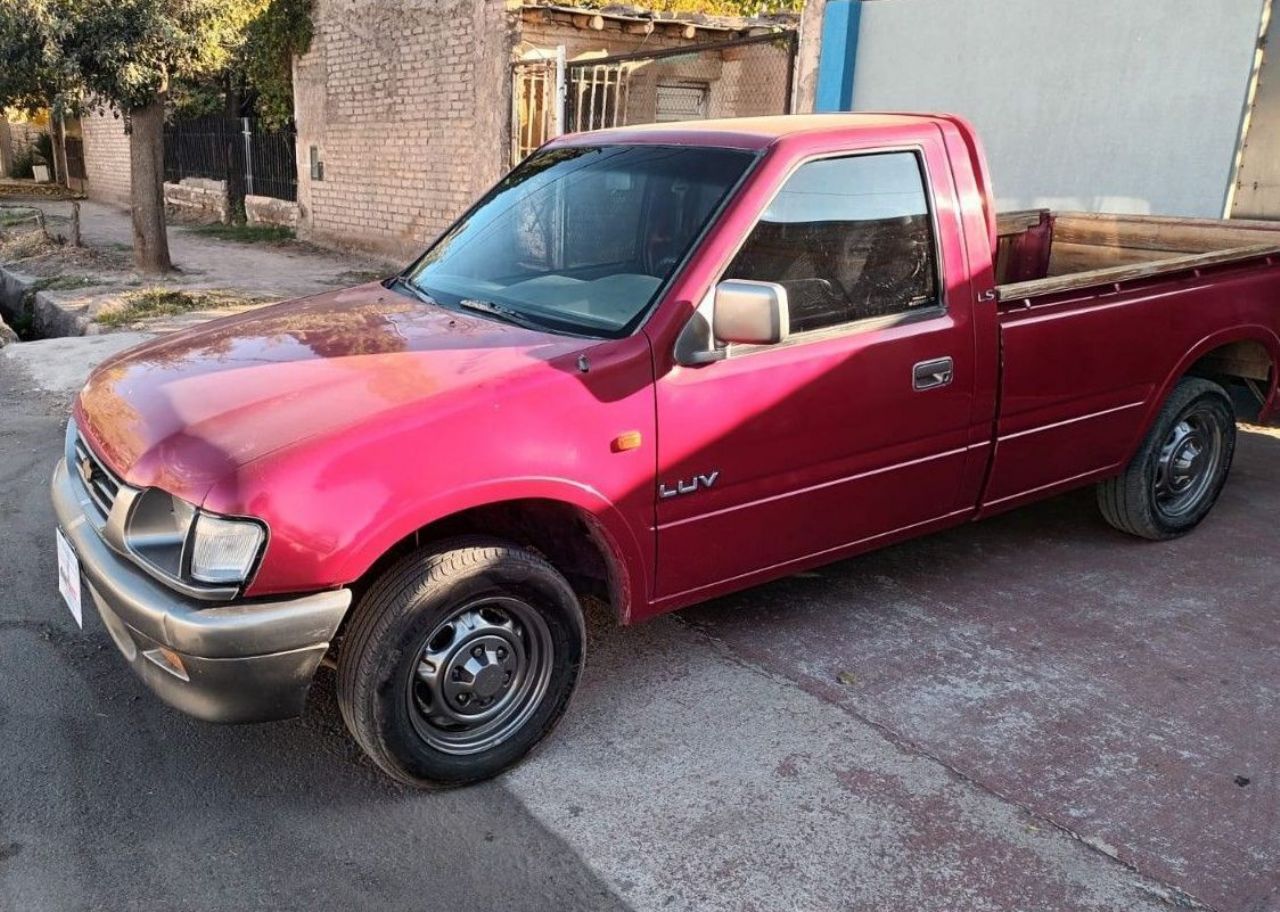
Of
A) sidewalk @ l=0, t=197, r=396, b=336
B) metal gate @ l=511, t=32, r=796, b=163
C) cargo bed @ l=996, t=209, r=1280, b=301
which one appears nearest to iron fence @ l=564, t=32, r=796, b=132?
metal gate @ l=511, t=32, r=796, b=163

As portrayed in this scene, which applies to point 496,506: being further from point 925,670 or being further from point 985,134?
point 985,134

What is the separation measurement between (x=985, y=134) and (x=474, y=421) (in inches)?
276

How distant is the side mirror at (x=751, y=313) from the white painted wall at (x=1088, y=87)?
5.59 meters

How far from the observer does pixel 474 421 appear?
2.88m

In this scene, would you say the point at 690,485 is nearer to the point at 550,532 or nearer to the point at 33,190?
the point at 550,532

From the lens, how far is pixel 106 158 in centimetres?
2628

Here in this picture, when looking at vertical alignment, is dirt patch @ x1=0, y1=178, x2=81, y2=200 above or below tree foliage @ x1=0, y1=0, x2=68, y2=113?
below

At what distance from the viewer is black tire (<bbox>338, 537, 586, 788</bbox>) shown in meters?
2.85

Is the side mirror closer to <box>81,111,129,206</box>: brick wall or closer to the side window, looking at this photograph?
the side window

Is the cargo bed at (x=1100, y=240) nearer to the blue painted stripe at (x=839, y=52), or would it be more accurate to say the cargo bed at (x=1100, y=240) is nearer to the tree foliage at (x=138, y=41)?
the blue painted stripe at (x=839, y=52)

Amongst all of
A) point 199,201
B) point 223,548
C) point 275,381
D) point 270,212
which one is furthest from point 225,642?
point 199,201

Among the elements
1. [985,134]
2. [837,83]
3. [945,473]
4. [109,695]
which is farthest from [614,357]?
[837,83]

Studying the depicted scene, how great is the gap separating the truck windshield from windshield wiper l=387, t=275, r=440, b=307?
2 centimetres

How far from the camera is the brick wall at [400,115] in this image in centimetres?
1266
